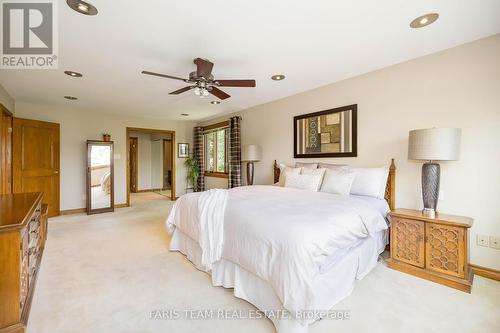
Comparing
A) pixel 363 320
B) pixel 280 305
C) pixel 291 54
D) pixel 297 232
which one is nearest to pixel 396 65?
pixel 291 54

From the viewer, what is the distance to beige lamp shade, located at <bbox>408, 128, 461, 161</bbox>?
232 cm

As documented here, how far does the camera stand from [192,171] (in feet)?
23.1

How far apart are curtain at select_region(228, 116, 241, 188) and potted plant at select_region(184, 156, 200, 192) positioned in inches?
71.4

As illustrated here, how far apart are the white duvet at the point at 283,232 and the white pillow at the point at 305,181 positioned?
514mm

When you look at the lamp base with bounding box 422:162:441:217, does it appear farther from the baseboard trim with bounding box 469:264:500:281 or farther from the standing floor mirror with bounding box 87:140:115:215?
the standing floor mirror with bounding box 87:140:115:215

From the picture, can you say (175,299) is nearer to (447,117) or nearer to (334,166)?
(334,166)

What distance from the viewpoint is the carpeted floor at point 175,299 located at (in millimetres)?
1696

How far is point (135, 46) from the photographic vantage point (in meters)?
2.53

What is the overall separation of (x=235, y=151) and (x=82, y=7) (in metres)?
3.93

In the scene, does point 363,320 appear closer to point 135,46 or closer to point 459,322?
point 459,322

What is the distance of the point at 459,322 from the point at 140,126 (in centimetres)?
694

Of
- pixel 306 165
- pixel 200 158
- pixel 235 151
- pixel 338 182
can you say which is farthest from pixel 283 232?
pixel 200 158

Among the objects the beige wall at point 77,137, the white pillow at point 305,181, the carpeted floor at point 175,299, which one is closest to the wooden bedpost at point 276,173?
the white pillow at point 305,181

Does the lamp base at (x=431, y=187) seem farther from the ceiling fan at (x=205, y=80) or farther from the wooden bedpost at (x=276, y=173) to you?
the wooden bedpost at (x=276, y=173)
